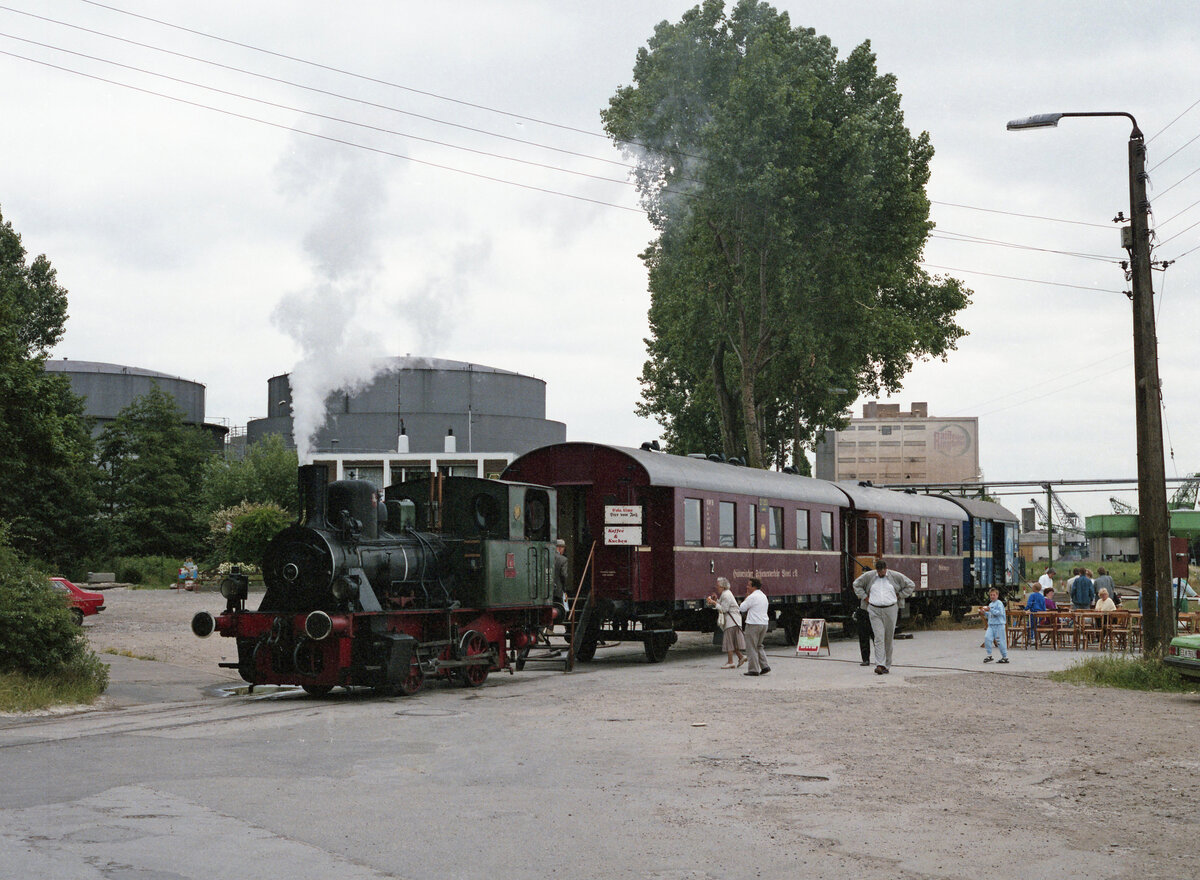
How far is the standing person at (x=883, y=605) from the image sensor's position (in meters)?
18.3

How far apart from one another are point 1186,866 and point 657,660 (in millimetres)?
14604

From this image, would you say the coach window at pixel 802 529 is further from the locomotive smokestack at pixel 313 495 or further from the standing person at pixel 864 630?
the locomotive smokestack at pixel 313 495

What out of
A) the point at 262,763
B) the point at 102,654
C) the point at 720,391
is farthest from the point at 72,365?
the point at 262,763

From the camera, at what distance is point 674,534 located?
A: 20.3 meters

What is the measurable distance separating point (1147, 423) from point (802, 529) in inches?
377

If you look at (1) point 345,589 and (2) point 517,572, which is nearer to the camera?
(1) point 345,589

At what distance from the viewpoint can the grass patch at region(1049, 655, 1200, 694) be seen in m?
16.4

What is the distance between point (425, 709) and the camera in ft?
46.3

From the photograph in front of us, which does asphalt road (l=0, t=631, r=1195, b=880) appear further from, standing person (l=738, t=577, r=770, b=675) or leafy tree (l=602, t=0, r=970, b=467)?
leafy tree (l=602, t=0, r=970, b=467)

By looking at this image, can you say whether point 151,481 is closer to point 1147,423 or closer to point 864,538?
point 864,538

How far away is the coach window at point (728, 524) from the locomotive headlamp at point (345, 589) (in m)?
8.91

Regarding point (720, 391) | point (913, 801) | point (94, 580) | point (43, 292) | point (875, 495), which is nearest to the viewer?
point (913, 801)

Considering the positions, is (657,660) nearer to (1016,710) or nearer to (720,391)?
(1016,710)

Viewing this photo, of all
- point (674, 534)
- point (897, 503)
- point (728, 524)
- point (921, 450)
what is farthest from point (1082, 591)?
point (921, 450)
